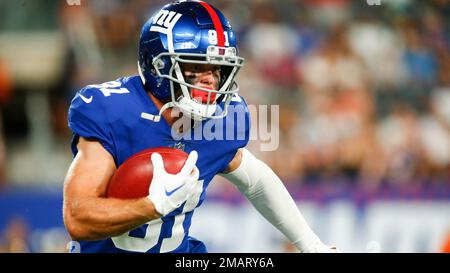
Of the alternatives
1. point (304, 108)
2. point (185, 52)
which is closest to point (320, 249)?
point (185, 52)

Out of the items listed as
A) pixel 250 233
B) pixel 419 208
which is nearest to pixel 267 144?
pixel 250 233

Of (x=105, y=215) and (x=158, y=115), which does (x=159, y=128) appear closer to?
(x=158, y=115)

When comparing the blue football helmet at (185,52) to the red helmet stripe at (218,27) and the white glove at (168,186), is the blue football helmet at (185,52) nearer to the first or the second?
the red helmet stripe at (218,27)

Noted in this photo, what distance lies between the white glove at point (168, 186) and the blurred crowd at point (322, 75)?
3686 millimetres

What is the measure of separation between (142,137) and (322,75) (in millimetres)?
4517

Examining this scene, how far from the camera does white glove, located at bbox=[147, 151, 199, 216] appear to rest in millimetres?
2945

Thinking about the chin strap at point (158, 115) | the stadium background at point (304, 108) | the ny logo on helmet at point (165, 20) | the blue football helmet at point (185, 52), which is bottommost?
the stadium background at point (304, 108)

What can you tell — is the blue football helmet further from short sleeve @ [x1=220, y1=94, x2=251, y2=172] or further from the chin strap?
short sleeve @ [x1=220, y1=94, x2=251, y2=172]

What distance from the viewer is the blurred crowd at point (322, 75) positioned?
6.99 m

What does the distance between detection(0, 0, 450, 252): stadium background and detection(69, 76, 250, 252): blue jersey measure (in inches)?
110

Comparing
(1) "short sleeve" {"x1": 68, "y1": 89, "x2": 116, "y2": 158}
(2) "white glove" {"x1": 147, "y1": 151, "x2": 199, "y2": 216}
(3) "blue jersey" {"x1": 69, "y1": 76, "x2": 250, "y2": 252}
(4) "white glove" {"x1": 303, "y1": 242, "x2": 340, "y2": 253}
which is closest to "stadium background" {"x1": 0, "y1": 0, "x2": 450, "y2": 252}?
(4) "white glove" {"x1": 303, "y1": 242, "x2": 340, "y2": 253}

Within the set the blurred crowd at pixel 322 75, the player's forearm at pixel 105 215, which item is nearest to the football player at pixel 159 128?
the player's forearm at pixel 105 215

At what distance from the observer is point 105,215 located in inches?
117

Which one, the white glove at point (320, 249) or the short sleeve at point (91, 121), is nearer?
the short sleeve at point (91, 121)
